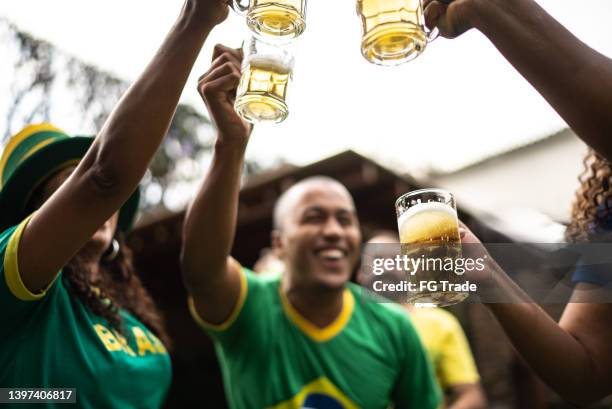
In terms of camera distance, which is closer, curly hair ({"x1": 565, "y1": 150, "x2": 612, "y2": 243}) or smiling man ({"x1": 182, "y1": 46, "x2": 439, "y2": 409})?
curly hair ({"x1": 565, "y1": 150, "x2": 612, "y2": 243})

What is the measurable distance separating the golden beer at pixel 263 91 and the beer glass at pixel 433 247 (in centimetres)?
50

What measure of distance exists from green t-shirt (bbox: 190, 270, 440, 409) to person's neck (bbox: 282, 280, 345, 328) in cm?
5

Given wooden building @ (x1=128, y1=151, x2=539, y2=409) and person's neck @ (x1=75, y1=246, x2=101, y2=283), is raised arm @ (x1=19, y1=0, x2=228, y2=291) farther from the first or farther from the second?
wooden building @ (x1=128, y1=151, x2=539, y2=409)

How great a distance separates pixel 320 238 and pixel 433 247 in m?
1.67

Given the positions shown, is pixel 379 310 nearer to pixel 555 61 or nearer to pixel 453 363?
pixel 453 363

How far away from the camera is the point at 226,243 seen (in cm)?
232

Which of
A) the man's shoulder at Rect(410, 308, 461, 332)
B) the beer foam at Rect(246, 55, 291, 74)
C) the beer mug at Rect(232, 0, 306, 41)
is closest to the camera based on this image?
the beer mug at Rect(232, 0, 306, 41)

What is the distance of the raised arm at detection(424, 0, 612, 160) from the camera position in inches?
52.9

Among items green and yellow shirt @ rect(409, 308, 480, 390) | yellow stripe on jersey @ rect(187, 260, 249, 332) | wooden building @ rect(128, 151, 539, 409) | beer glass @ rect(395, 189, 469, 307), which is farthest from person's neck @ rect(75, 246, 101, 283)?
wooden building @ rect(128, 151, 539, 409)

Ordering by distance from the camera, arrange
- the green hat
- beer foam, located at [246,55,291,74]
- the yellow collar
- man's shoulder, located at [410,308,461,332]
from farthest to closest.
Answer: man's shoulder, located at [410,308,461,332], the yellow collar, the green hat, beer foam, located at [246,55,291,74]

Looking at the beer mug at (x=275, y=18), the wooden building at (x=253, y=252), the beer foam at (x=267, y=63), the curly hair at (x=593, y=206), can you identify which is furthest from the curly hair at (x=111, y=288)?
the wooden building at (x=253, y=252)

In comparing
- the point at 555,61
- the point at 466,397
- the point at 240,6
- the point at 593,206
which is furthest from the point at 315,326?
the point at 555,61

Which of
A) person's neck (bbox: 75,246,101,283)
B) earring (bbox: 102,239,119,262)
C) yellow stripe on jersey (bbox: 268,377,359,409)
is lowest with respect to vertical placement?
yellow stripe on jersey (bbox: 268,377,359,409)

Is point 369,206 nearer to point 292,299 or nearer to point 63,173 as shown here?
point 292,299
